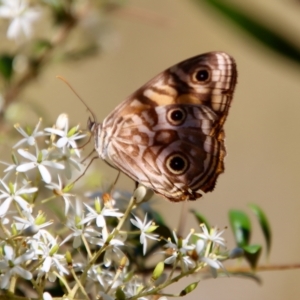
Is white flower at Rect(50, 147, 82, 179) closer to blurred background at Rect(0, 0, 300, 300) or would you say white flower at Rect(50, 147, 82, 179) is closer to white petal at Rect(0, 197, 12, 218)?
white petal at Rect(0, 197, 12, 218)

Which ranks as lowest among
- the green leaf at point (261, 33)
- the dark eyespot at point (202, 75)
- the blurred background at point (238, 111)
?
the blurred background at point (238, 111)

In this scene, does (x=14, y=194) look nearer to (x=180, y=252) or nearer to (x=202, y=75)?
(x=180, y=252)

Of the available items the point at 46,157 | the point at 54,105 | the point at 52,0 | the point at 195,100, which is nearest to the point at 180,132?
the point at 195,100

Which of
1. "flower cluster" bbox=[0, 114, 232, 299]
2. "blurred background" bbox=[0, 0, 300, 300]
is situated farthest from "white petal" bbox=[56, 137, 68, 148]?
"blurred background" bbox=[0, 0, 300, 300]

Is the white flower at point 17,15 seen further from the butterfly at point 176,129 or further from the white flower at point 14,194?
the white flower at point 14,194

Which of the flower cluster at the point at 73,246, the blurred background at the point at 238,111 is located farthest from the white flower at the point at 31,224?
the blurred background at the point at 238,111

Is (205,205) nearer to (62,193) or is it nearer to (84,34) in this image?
(84,34)

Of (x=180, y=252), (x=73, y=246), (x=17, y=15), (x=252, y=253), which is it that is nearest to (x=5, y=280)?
(x=73, y=246)
